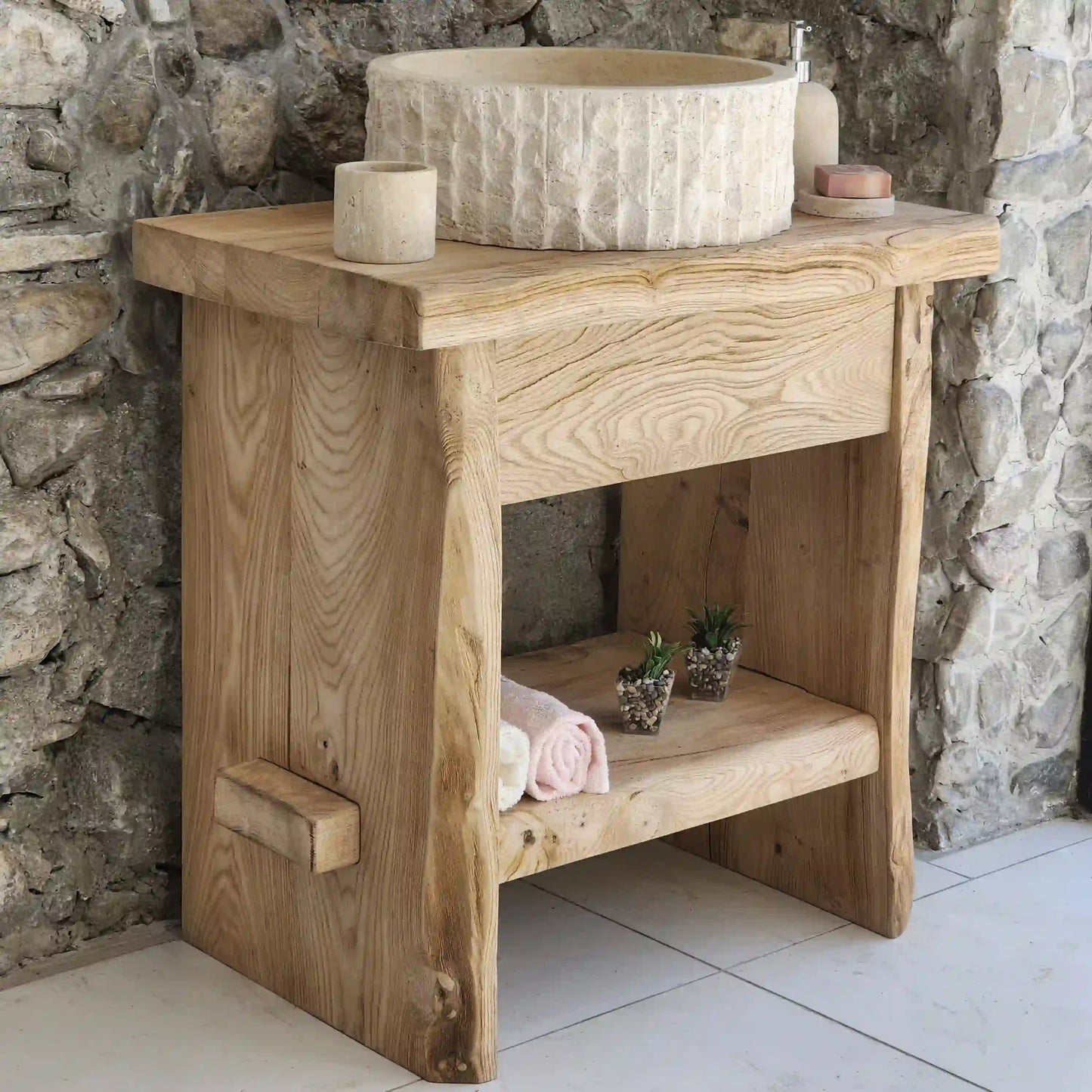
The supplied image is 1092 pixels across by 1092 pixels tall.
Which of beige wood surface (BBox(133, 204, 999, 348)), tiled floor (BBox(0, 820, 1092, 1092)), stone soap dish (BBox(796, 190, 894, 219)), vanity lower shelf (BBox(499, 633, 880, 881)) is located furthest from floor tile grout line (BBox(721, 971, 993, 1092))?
stone soap dish (BBox(796, 190, 894, 219))

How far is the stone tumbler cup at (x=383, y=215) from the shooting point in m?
1.60

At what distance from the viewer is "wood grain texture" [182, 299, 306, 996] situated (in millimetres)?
1829

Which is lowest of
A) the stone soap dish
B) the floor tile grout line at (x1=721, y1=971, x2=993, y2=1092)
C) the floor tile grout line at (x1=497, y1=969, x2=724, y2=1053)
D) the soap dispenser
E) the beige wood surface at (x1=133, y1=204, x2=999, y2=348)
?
the floor tile grout line at (x1=497, y1=969, x2=724, y2=1053)

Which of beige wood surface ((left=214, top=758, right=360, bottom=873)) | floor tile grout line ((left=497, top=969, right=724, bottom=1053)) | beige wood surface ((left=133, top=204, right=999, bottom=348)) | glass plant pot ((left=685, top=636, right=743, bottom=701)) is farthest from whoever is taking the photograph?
glass plant pot ((left=685, top=636, right=743, bottom=701))

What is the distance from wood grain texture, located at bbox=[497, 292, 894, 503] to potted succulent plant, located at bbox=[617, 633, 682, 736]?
11.0 inches

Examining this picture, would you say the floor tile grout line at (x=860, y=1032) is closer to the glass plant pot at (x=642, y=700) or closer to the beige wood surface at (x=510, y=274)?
the glass plant pot at (x=642, y=700)

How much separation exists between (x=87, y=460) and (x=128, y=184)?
0.31 metres

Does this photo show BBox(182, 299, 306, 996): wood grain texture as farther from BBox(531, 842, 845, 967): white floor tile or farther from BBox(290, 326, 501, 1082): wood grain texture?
BBox(531, 842, 845, 967): white floor tile

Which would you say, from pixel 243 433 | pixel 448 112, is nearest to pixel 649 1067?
pixel 243 433

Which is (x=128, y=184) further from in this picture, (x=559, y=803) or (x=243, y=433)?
(x=559, y=803)

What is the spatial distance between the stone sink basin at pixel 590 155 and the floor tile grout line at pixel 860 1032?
87 cm

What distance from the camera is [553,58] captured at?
2.04 metres

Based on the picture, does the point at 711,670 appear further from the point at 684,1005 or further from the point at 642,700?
the point at 684,1005

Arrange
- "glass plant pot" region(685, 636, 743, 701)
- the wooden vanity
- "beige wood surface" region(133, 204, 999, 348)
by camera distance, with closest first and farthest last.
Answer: "beige wood surface" region(133, 204, 999, 348) < the wooden vanity < "glass plant pot" region(685, 636, 743, 701)
